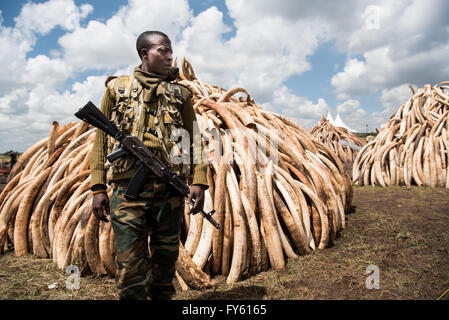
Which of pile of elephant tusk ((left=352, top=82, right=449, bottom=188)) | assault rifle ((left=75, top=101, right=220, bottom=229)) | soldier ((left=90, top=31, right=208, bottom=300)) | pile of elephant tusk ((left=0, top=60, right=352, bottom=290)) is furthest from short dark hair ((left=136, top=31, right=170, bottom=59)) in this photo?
pile of elephant tusk ((left=352, top=82, right=449, bottom=188))

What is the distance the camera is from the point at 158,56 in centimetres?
225

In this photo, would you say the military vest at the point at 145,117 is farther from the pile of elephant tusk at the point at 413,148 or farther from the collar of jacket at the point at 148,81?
the pile of elephant tusk at the point at 413,148

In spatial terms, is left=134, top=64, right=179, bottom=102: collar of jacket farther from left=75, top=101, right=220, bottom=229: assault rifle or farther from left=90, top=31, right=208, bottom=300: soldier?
left=75, top=101, right=220, bottom=229: assault rifle

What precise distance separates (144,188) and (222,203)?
4.39 feet

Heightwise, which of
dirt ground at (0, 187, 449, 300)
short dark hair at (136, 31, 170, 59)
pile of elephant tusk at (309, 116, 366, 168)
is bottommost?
dirt ground at (0, 187, 449, 300)

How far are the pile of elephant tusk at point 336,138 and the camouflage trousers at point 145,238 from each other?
15859 mm

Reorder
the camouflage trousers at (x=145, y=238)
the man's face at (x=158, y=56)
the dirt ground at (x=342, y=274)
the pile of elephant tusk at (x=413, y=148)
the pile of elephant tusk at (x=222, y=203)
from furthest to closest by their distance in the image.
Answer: the pile of elephant tusk at (x=413, y=148) → the pile of elephant tusk at (x=222, y=203) → the dirt ground at (x=342, y=274) → the man's face at (x=158, y=56) → the camouflage trousers at (x=145, y=238)

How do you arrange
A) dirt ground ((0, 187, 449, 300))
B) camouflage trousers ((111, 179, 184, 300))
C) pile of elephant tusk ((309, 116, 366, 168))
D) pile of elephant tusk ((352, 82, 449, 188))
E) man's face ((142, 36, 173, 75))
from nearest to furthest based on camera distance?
camouflage trousers ((111, 179, 184, 300)) < man's face ((142, 36, 173, 75)) < dirt ground ((0, 187, 449, 300)) < pile of elephant tusk ((352, 82, 449, 188)) < pile of elephant tusk ((309, 116, 366, 168))

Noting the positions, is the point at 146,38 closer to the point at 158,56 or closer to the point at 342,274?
the point at 158,56

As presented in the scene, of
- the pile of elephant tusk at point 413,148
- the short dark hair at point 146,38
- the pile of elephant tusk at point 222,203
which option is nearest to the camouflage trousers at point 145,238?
the pile of elephant tusk at point 222,203

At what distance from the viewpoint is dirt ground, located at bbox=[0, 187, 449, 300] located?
2.81 m

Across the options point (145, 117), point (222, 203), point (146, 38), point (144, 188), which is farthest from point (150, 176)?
point (222, 203)

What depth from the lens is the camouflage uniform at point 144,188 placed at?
2095 millimetres
